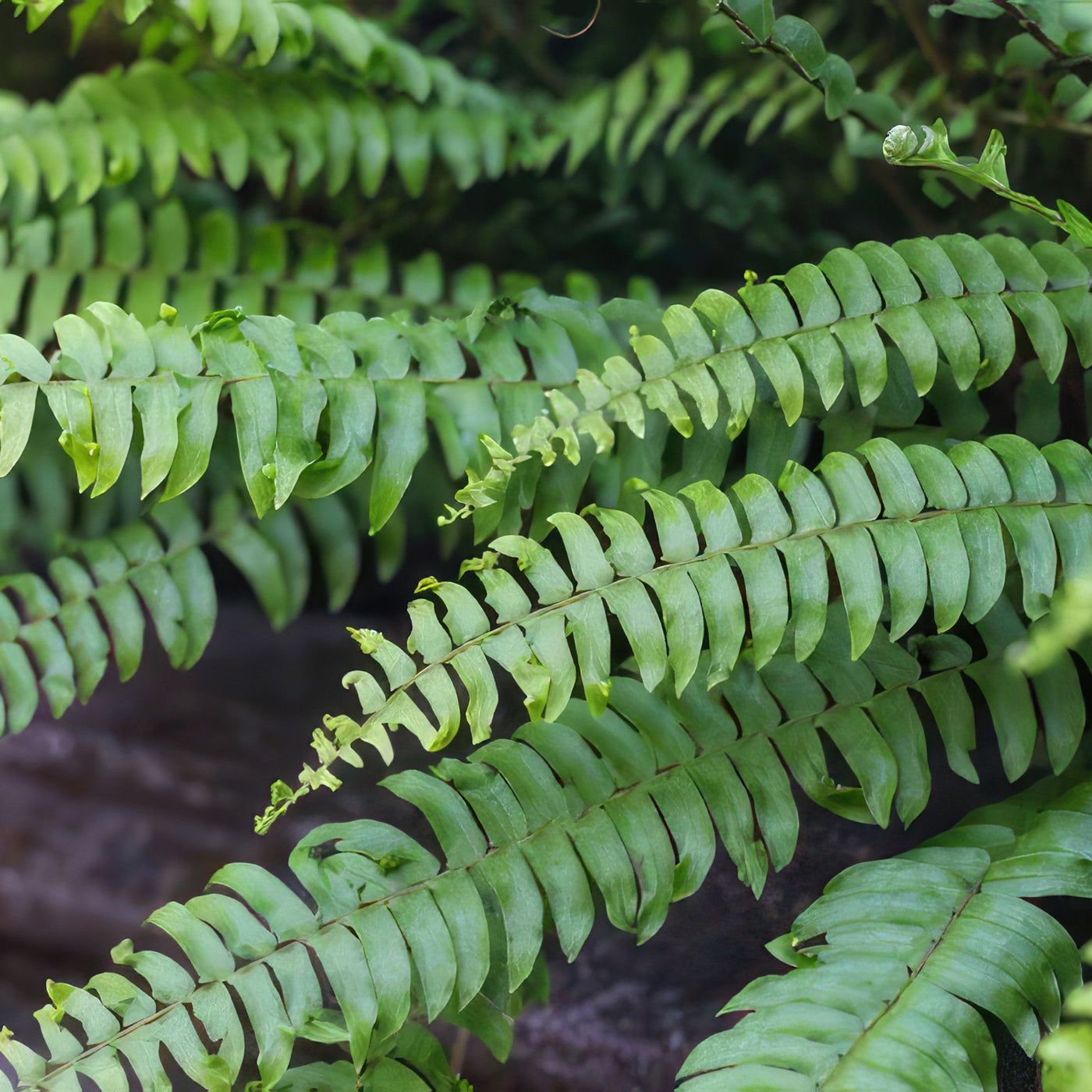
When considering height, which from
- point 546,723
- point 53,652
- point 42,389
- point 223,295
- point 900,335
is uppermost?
point 900,335

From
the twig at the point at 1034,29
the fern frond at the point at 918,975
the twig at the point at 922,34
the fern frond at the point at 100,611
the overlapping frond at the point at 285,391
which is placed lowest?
the fern frond at the point at 100,611

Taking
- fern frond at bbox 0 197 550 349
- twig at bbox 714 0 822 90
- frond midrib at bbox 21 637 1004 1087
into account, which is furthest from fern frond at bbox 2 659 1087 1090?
fern frond at bbox 0 197 550 349

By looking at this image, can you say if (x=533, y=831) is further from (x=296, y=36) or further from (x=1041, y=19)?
(x=296, y=36)

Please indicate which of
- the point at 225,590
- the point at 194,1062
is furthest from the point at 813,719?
the point at 225,590

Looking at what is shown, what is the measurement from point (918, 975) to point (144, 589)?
940 mm

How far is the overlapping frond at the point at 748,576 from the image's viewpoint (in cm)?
73

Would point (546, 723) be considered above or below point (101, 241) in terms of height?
below

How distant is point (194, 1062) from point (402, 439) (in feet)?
1.88

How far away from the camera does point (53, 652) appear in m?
1.05

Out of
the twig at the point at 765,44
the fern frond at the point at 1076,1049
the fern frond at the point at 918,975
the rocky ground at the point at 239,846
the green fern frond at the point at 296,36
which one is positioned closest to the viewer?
the fern frond at the point at 1076,1049

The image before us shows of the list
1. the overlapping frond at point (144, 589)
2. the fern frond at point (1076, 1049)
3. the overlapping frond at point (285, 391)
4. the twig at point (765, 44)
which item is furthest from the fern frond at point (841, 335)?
the fern frond at point (1076, 1049)

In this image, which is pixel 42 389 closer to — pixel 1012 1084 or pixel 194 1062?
pixel 194 1062

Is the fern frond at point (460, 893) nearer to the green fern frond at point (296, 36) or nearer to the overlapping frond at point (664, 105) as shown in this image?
the overlapping frond at point (664, 105)

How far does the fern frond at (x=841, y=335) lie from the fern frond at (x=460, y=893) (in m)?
0.26
